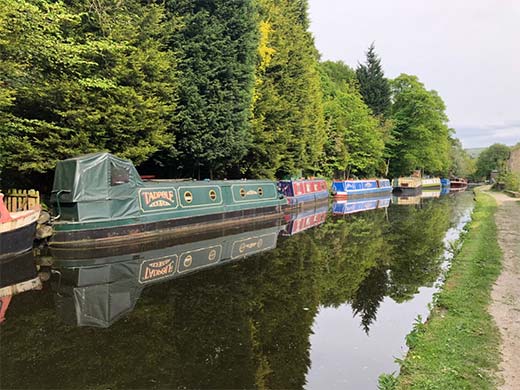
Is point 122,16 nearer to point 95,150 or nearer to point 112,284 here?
point 95,150

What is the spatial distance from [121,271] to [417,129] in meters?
41.7

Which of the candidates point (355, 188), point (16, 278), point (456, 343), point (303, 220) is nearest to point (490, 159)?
point (355, 188)

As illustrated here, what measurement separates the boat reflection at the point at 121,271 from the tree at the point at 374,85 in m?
36.7

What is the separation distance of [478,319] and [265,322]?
2.77 meters

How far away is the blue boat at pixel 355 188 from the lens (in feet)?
98.5

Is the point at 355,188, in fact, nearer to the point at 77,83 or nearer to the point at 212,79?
the point at 212,79

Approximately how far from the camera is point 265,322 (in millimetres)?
5539

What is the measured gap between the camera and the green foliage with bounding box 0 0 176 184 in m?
9.79

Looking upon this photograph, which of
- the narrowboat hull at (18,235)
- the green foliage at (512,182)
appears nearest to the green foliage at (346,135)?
the green foliage at (512,182)

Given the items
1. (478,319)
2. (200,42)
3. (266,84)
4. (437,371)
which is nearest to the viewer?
(437,371)

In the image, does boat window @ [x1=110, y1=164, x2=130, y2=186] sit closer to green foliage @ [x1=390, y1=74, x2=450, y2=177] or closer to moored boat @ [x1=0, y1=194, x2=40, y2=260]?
moored boat @ [x1=0, y1=194, x2=40, y2=260]

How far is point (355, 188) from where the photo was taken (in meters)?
31.1

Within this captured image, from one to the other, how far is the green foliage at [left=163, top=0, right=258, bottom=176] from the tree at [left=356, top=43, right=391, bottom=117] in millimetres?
30431

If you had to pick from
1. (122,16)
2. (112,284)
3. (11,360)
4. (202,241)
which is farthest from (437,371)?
(122,16)
